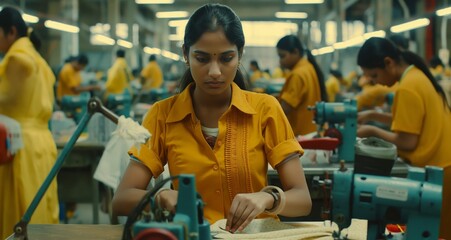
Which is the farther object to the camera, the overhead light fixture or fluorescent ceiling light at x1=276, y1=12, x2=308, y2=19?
fluorescent ceiling light at x1=276, y1=12, x2=308, y2=19

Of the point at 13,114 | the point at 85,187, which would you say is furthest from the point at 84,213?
the point at 13,114

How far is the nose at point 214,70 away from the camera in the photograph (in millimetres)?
1763

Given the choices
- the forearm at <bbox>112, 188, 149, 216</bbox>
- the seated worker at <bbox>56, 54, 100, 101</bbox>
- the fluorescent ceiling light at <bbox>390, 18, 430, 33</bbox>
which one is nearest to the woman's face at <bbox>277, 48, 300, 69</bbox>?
the forearm at <bbox>112, 188, 149, 216</bbox>

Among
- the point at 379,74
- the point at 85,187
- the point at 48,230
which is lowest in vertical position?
the point at 85,187

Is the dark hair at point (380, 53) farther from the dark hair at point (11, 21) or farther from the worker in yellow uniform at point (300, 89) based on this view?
the dark hair at point (11, 21)

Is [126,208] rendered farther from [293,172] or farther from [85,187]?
[85,187]

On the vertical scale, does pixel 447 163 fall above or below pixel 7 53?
below

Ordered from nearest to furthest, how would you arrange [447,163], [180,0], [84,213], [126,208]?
[126,208] < [447,163] < [84,213] < [180,0]

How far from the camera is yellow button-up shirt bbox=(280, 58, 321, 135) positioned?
4.33 metres

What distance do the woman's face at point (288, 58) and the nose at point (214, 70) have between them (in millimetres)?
2877

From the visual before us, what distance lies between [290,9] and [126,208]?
1748 cm

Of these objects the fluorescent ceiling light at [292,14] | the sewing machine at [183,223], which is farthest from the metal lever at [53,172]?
the fluorescent ceiling light at [292,14]

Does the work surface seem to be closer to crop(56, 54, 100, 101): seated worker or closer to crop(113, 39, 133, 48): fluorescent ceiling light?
crop(56, 54, 100, 101): seated worker

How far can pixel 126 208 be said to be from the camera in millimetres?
1773
